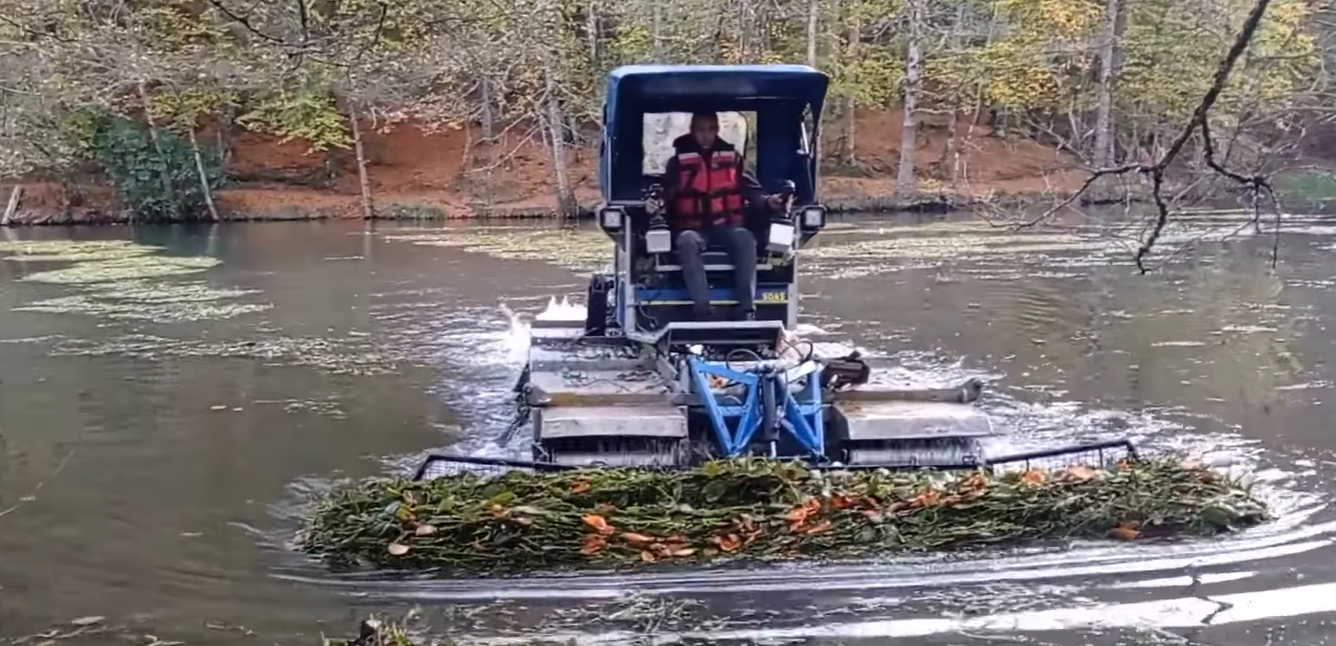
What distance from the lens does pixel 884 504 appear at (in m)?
7.82

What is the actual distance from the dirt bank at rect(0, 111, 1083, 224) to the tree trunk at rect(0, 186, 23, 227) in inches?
3.7

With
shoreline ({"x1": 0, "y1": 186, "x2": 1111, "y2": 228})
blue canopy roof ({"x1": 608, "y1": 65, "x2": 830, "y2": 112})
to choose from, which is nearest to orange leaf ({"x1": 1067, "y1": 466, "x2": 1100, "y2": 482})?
blue canopy roof ({"x1": 608, "y1": 65, "x2": 830, "y2": 112})

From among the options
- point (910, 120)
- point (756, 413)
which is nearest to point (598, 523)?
point (756, 413)

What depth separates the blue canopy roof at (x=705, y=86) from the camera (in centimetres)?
1035

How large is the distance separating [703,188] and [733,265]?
0.62m

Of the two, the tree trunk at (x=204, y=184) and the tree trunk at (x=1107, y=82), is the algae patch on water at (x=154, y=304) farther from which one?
the tree trunk at (x=1107, y=82)

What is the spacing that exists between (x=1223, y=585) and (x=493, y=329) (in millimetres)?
10326

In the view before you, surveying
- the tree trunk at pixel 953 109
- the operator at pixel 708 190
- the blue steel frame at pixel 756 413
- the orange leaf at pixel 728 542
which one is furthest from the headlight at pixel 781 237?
the tree trunk at pixel 953 109

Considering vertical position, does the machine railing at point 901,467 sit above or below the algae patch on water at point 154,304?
above

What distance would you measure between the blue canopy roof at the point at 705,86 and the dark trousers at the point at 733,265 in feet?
3.15

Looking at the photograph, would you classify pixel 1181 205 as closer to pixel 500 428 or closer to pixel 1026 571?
pixel 1026 571

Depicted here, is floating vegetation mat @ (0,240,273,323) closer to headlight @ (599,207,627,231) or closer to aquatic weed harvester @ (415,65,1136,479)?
aquatic weed harvester @ (415,65,1136,479)

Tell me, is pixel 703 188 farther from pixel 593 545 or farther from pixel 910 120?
pixel 910 120

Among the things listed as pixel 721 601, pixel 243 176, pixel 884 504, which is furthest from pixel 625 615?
pixel 243 176
